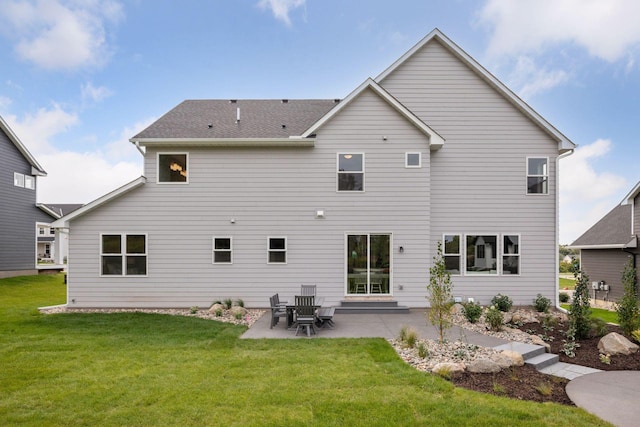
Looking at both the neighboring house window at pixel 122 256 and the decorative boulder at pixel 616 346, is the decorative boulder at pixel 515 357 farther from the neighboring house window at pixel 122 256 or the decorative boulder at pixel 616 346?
the neighboring house window at pixel 122 256

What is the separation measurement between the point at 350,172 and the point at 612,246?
13.9 meters

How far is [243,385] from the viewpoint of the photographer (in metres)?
4.87

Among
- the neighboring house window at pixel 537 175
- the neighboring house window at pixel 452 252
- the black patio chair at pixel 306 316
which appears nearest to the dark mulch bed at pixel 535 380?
the black patio chair at pixel 306 316

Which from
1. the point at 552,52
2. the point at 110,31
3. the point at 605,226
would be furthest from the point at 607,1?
the point at 110,31

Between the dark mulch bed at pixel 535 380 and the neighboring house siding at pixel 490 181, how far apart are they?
515 centimetres

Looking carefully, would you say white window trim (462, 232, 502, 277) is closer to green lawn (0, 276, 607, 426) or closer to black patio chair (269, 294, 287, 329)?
green lawn (0, 276, 607, 426)

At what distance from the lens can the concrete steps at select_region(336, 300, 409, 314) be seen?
34.9ft

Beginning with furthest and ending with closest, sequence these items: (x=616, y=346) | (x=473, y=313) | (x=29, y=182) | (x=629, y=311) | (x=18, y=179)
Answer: (x=29, y=182) < (x=18, y=179) < (x=473, y=313) < (x=629, y=311) < (x=616, y=346)

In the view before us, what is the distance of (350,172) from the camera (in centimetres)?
1130

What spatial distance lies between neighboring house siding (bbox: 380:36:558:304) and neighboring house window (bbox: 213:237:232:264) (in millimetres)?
7066

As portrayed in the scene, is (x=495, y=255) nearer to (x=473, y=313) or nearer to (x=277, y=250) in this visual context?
(x=473, y=313)

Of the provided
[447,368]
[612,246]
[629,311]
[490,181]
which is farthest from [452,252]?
[612,246]

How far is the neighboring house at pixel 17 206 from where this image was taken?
18.9 meters

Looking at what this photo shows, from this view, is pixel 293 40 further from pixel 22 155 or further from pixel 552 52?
pixel 22 155
